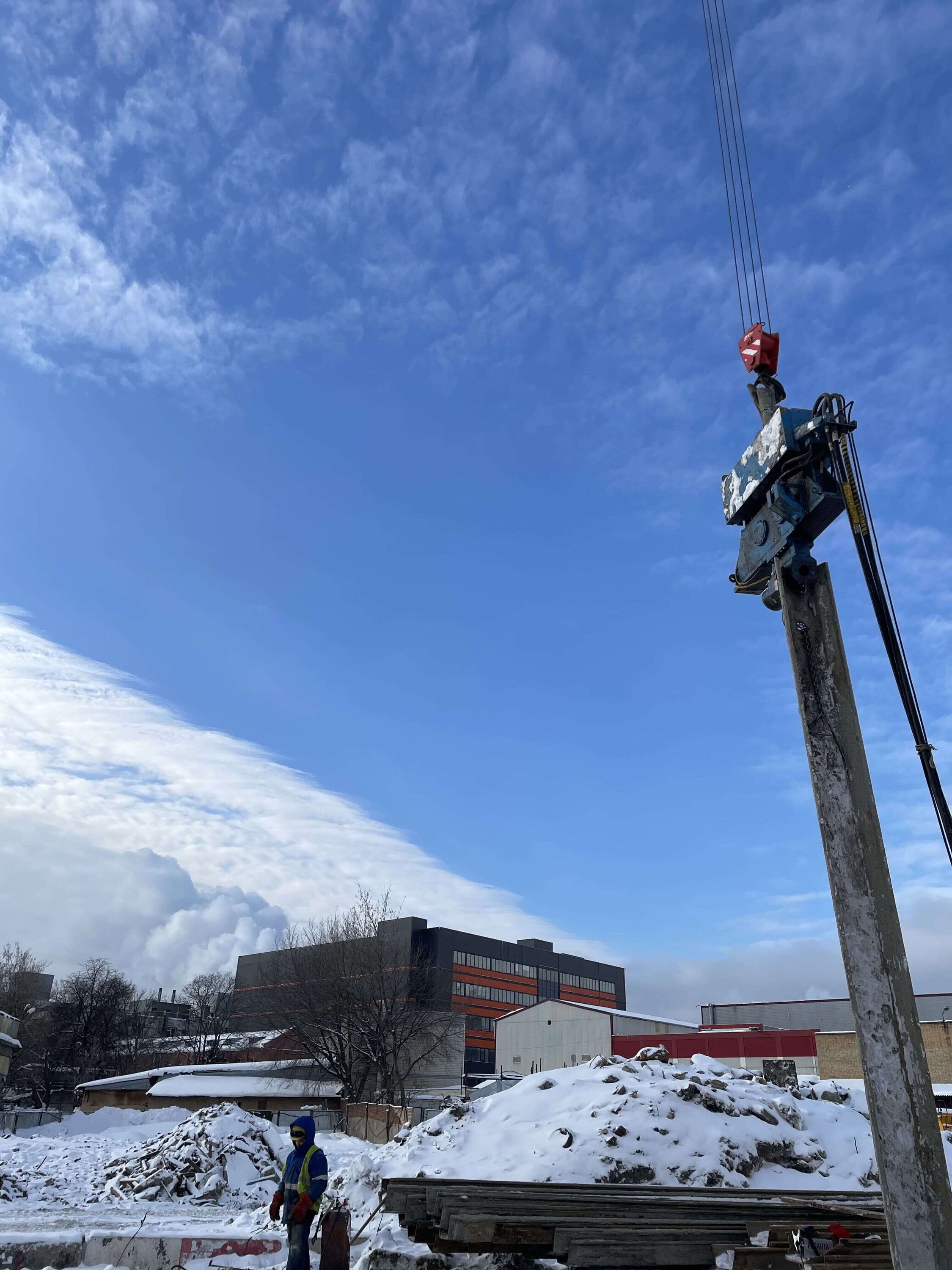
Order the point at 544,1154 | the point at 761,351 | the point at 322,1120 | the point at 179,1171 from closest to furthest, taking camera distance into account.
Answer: the point at 761,351 → the point at 544,1154 → the point at 179,1171 → the point at 322,1120

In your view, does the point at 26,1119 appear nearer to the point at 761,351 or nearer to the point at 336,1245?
the point at 336,1245

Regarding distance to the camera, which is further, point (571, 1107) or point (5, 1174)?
point (5, 1174)

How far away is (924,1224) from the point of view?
14.8 feet

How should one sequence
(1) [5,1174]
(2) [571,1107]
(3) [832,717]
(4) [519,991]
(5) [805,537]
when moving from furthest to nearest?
(4) [519,991] < (1) [5,1174] < (2) [571,1107] < (5) [805,537] < (3) [832,717]

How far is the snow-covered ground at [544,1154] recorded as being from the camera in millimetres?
11203

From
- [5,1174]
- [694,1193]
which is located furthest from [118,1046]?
[694,1193]

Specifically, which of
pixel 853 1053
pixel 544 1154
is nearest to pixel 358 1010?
pixel 853 1053

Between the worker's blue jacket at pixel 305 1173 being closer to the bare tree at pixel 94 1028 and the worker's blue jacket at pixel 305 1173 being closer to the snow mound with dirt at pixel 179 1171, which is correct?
the snow mound with dirt at pixel 179 1171

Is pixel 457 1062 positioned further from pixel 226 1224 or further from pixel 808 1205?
pixel 808 1205

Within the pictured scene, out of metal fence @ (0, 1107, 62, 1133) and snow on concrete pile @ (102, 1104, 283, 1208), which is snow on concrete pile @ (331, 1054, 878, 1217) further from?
metal fence @ (0, 1107, 62, 1133)

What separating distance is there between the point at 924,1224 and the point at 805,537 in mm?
3992

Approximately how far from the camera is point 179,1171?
17156mm

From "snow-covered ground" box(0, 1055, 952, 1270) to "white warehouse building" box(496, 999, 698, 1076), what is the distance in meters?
39.3

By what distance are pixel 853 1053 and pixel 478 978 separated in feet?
175
